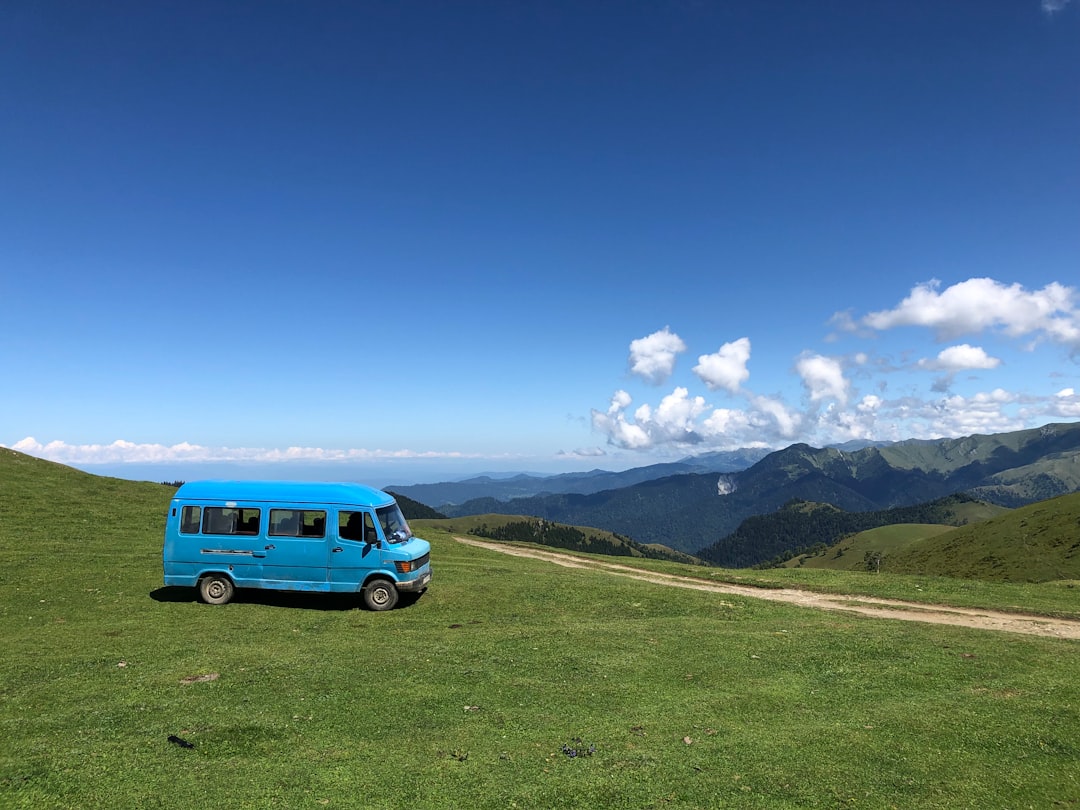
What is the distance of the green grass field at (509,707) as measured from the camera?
→ 8805 mm

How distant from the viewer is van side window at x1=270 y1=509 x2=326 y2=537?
64.4 ft

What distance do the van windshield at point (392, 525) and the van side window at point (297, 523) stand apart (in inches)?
76.5

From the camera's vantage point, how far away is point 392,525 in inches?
808

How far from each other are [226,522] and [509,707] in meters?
13.3

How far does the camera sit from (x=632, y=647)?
15.9 m

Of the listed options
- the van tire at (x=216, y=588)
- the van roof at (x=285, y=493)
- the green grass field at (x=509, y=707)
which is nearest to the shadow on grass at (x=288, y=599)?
the green grass field at (x=509, y=707)

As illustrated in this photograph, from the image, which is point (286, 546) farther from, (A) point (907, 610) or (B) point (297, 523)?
(A) point (907, 610)

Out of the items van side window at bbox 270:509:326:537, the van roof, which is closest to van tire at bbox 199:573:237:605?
van side window at bbox 270:509:326:537

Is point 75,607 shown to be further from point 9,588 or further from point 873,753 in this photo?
point 873,753

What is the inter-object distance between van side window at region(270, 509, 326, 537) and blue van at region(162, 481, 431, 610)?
35mm

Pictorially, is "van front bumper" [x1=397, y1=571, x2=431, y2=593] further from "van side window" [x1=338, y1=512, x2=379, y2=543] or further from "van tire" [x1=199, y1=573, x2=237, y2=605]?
"van tire" [x1=199, y1=573, x2=237, y2=605]

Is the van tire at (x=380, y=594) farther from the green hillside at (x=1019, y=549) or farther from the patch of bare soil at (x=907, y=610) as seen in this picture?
the green hillside at (x=1019, y=549)

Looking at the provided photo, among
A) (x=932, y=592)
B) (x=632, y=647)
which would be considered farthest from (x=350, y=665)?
(x=932, y=592)

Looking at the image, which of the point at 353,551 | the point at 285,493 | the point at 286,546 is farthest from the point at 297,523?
the point at 353,551
